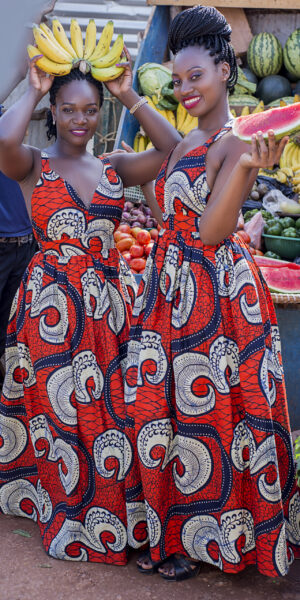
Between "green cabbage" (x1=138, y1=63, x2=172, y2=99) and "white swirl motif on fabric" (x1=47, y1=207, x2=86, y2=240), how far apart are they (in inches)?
144

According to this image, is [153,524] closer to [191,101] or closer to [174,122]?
[191,101]

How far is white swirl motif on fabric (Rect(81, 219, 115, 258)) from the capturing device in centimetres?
251

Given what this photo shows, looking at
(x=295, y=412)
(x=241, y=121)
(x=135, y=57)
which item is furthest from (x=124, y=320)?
(x=135, y=57)

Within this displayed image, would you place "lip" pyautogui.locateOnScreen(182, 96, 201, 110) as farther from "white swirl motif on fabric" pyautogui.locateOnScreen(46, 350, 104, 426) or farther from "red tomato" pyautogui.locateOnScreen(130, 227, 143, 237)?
"red tomato" pyautogui.locateOnScreen(130, 227, 143, 237)

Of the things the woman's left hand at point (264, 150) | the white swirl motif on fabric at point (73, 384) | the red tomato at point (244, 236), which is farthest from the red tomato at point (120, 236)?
the woman's left hand at point (264, 150)

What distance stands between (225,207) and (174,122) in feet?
13.6

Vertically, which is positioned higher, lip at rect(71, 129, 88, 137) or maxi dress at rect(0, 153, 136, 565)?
lip at rect(71, 129, 88, 137)

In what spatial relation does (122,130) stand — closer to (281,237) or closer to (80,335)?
(281,237)

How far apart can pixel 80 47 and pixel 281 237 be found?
2.16 metres

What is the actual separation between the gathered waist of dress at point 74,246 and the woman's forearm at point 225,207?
0.56 m

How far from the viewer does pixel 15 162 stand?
244cm

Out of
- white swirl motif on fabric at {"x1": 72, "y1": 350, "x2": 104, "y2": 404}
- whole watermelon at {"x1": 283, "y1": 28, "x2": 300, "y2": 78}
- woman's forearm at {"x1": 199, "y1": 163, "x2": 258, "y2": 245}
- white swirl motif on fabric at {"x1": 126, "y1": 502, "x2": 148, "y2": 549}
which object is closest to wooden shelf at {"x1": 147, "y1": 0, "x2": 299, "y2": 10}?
whole watermelon at {"x1": 283, "y1": 28, "x2": 300, "y2": 78}

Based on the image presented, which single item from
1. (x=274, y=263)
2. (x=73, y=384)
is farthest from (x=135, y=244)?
(x=73, y=384)

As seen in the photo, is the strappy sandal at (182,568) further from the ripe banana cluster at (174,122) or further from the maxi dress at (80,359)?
the ripe banana cluster at (174,122)
